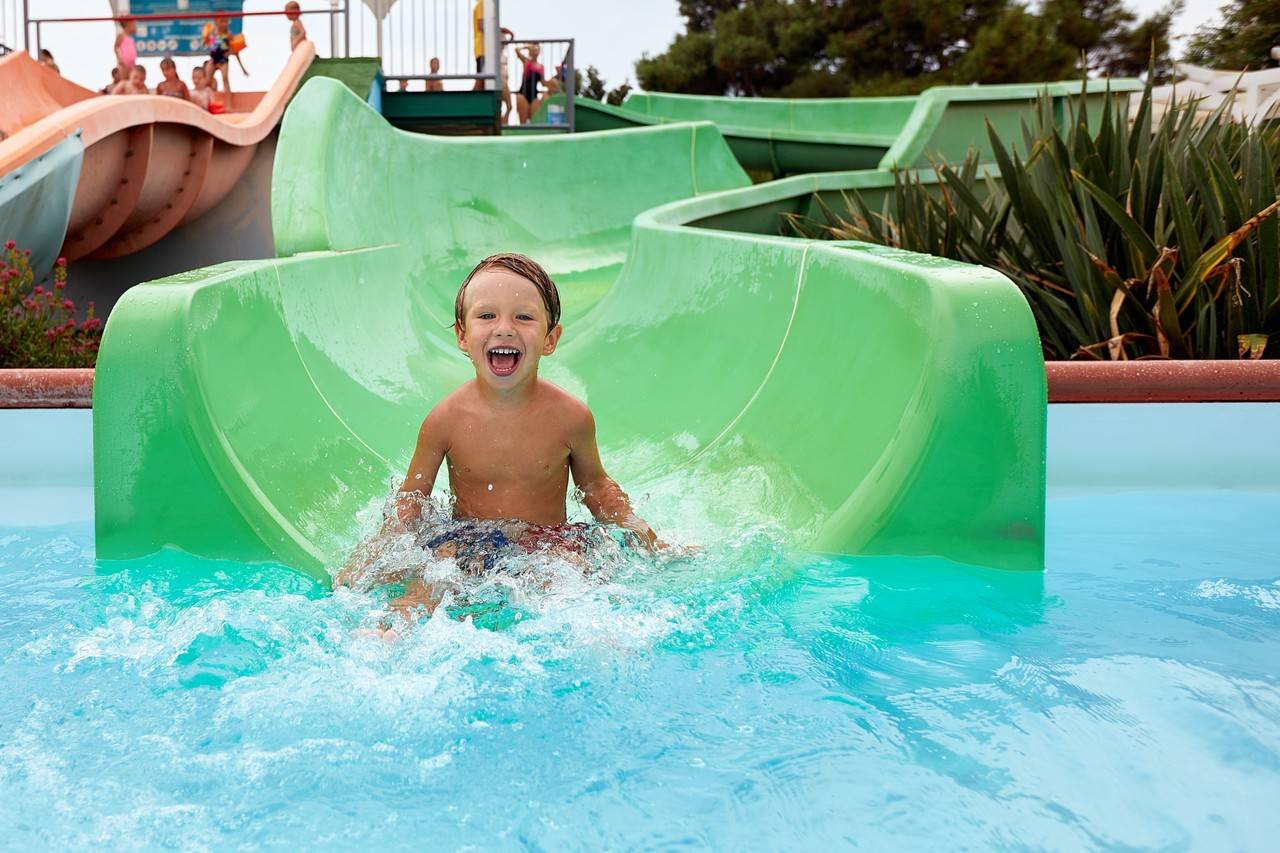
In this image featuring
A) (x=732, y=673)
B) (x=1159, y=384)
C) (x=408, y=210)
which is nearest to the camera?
(x=732, y=673)

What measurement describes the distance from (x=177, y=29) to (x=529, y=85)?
162 inches

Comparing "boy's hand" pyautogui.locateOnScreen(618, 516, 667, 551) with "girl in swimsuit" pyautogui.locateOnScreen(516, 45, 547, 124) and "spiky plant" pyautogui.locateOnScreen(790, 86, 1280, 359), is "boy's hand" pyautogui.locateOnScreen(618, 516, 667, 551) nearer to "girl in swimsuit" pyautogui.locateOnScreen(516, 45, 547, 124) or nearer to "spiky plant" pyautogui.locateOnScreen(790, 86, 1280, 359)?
"spiky plant" pyautogui.locateOnScreen(790, 86, 1280, 359)

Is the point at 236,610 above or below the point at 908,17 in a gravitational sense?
below

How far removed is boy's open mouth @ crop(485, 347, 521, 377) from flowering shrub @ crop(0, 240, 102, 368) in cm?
387

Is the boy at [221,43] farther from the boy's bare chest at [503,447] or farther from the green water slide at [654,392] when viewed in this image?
the boy's bare chest at [503,447]

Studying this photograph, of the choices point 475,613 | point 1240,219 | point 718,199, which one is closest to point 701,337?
point 1240,219

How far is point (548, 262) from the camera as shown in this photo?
29.5 ft

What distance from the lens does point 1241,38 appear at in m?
19.4

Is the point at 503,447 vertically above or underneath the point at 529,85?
Answer: underneath

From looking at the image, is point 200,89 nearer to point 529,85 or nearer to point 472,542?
point 529,85

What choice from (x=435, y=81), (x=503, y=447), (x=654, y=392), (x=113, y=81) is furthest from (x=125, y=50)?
(x=503, y=447)

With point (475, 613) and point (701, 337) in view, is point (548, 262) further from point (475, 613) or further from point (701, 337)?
point (475, 613)

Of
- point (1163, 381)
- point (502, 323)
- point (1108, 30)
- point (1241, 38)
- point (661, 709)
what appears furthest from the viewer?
point (1108, 30)

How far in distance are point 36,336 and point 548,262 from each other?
156 inches
